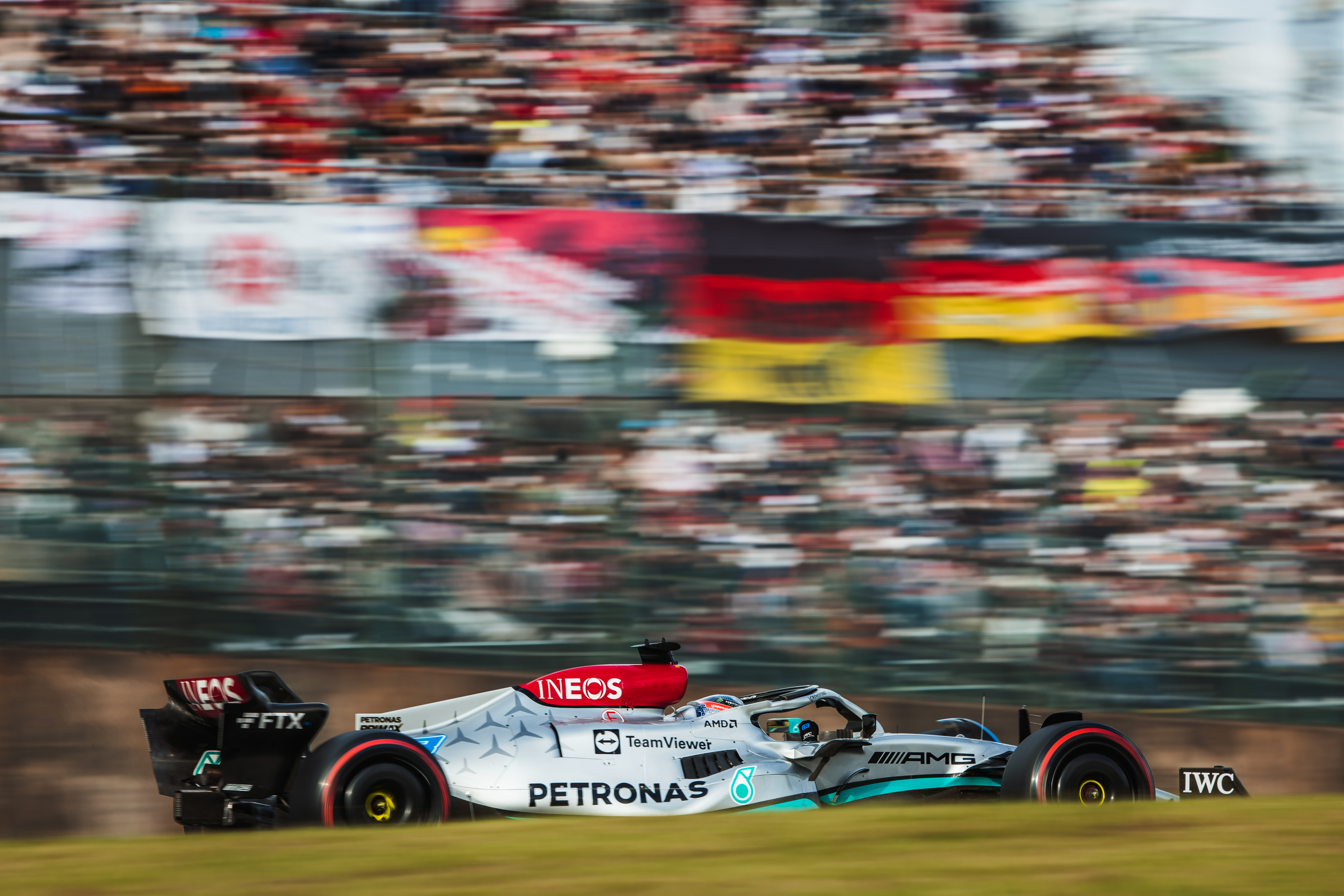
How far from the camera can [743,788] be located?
694 centimetres

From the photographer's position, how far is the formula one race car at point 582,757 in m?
6.16

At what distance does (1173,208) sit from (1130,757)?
6146 millimetres

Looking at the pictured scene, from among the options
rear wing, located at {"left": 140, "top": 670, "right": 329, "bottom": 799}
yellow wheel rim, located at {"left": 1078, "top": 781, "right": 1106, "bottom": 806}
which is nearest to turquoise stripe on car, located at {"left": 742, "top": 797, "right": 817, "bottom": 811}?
yellow wheel rim, located at {"left": 1078, "top": 781, "right": 1106, "bottom": 806}

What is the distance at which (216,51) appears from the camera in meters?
10.8

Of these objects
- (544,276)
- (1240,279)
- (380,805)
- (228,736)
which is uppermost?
(544,276)

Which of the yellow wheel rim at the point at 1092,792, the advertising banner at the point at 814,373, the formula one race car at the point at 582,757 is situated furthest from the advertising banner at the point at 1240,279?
the yellow wheel rim at the point at 1092,792

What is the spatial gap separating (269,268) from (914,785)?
585 cm

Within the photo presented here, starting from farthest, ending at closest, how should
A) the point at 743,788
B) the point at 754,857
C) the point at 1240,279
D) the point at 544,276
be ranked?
the point at 1240,279, the point at 544,276, the point at 743,788, the point at 754,857

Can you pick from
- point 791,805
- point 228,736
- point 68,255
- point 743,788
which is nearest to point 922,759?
point 791,805

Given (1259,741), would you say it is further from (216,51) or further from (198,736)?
(216,51)

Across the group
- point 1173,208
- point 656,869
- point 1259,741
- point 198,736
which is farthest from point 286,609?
point 1173,208

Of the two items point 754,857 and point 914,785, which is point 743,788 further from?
point 754,857

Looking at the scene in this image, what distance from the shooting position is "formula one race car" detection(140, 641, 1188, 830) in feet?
20.2

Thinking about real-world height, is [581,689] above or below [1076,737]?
above
